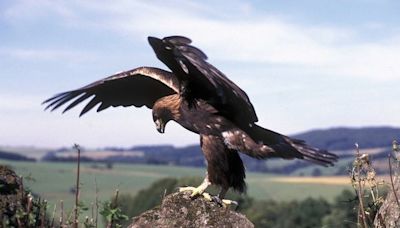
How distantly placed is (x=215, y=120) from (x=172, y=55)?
70cm

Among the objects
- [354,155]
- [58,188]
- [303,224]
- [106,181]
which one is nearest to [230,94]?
[354,155]

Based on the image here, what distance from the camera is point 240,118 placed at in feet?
21.6

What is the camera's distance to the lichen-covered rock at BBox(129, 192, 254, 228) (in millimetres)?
5566

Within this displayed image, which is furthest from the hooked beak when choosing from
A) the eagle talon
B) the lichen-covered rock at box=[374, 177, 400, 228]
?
the lichen-covered rock at box=[374, 177, 400, 228]

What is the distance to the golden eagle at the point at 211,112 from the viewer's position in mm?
6137

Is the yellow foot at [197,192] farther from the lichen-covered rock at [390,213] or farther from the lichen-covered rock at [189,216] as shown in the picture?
the lichen-covered rock at [390,213]

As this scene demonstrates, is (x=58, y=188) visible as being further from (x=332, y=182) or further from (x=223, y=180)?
(x=223, y=180)

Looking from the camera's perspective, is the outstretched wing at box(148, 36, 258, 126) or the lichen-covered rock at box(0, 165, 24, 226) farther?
A: the lichen-covered rock at box(0, 165, 24, 226)

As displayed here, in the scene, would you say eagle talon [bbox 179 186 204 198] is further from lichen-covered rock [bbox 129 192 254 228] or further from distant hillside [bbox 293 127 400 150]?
distant hillside [bbox 293 127 400 150]

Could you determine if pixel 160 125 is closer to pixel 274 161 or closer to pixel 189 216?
pixel 189 216

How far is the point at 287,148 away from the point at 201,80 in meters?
1.00

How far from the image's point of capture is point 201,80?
653 cm

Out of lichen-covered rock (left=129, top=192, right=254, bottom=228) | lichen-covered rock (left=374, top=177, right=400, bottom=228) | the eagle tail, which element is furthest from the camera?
the eagle tail

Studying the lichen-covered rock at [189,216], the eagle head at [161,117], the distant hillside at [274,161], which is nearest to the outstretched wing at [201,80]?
the eagle head at [161,117]
